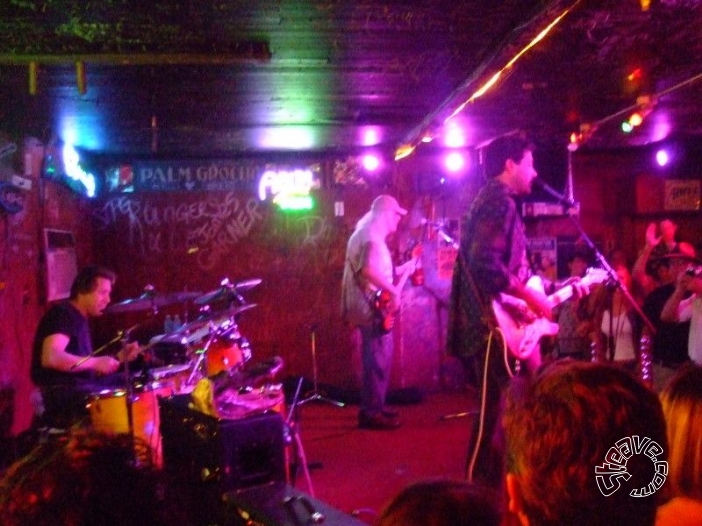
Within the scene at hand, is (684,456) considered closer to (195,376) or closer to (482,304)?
(482,304)

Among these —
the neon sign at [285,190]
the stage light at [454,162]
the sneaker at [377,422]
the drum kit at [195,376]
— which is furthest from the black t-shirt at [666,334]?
the neon sign at [285,190]

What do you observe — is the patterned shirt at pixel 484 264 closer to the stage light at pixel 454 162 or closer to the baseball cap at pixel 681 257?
the baseball cap at pixel 681 257

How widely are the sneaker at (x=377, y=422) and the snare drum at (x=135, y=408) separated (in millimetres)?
2057

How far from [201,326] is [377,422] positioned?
6.83ft

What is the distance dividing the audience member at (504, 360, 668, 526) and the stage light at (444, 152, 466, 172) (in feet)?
21.6

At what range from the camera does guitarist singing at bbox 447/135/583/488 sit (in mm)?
3242

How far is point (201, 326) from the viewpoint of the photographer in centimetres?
454

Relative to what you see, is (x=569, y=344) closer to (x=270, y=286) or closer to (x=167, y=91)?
Answer: (x=270, y=286)

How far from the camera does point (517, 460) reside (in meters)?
1.07

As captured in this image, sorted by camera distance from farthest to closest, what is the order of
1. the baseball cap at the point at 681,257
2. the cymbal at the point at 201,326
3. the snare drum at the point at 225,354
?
the snare drum at the point at 225,354, the baseball cap at the point at 681,257, the cymbal at the point at 201,326

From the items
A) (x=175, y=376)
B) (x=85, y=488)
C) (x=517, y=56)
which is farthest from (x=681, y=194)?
(x=85, y=488)

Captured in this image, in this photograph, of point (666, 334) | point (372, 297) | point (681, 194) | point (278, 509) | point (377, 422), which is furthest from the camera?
point (681, 194)

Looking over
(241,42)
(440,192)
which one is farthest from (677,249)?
(241,42)

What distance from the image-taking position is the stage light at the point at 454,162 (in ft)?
24.5
